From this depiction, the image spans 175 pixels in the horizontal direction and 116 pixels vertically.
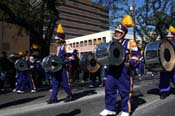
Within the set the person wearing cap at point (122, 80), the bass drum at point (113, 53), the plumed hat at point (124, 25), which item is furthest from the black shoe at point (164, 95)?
the bass drum at point (113, 53)

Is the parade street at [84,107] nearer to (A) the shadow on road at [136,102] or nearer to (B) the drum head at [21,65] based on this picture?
(A) the shadow on road at [136,102]

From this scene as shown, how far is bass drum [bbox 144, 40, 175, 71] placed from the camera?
35.9ft

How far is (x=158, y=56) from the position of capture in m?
10.9

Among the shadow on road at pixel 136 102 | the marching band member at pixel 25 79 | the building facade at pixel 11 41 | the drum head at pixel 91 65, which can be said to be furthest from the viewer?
the building facade at pixel 11 41

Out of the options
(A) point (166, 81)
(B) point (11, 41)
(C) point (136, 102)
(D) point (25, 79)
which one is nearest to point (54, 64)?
(C) point (136, 102)

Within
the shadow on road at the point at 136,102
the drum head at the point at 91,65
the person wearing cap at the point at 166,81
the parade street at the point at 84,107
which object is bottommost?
the parade street at the point at 84,107

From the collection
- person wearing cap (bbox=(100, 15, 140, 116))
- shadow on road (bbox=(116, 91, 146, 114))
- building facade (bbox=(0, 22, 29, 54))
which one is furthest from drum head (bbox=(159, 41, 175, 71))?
building facade (bbox=(0, 22, 29, 54))

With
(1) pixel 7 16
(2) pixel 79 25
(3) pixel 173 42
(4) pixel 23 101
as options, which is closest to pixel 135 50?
(3) pixel 173 42

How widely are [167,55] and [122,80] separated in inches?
103

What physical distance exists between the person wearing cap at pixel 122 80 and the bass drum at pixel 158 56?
1.59m

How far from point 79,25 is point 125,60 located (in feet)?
449

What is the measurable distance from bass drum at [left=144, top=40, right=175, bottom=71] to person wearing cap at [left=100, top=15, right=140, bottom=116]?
1.59 m

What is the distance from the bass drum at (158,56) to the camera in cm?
1095

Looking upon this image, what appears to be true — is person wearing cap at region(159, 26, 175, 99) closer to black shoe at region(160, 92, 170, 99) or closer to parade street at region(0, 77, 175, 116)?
black shoe at region(160, 92, 170, 99)
